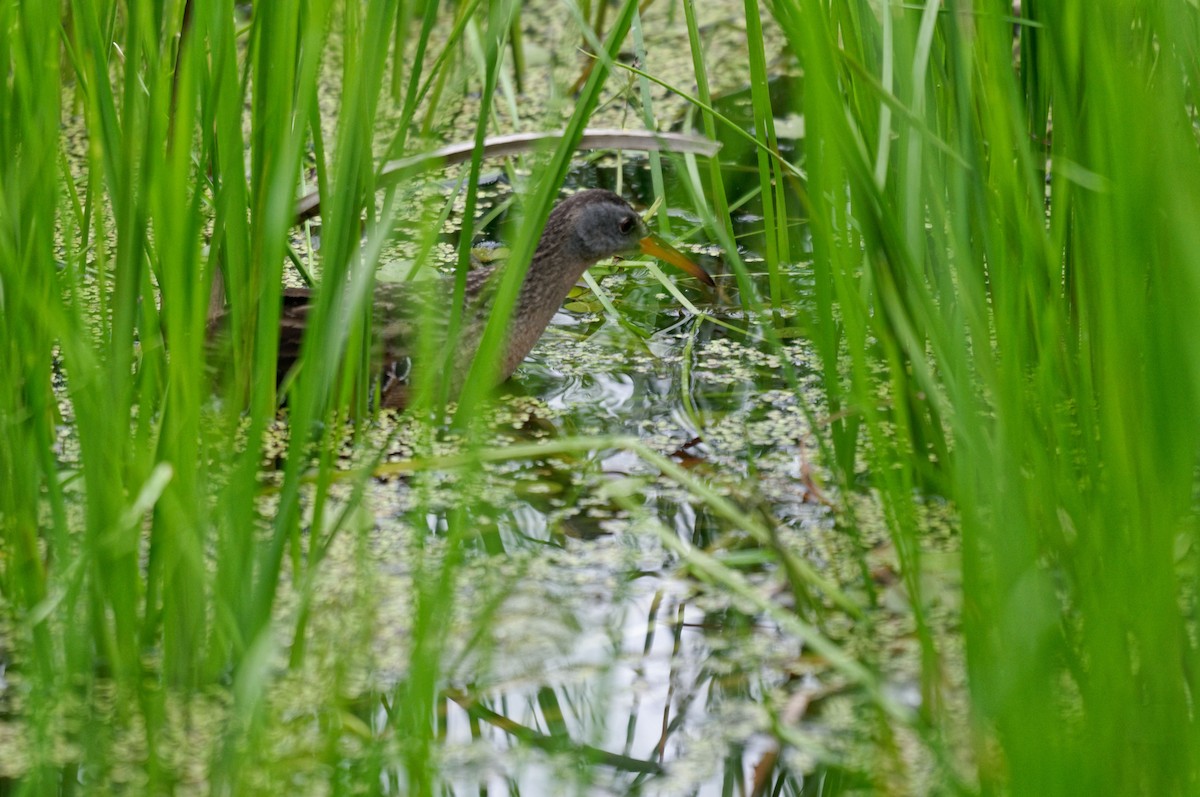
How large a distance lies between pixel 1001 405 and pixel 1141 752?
1.02 ft

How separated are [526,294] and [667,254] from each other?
Result: 0.38 metres

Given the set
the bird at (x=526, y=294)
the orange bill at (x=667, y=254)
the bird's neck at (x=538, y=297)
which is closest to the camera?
the bird at (x=526, y=294)

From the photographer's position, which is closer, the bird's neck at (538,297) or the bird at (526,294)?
the bird at (526,294)

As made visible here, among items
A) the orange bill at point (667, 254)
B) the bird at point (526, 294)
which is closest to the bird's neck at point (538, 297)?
the bird at point (526, 294)

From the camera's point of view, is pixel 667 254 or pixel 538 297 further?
pixel 667 254

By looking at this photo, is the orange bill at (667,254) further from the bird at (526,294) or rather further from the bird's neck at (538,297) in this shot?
the bird's neck at (538,297)

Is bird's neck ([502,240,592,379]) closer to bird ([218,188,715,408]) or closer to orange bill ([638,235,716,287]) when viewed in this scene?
bird ([218,188,715,408])

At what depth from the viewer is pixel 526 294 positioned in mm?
2832

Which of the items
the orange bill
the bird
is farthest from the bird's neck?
the orange bill

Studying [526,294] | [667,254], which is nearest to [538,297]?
[526,294]

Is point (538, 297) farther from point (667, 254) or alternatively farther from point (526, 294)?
point (667, 254)

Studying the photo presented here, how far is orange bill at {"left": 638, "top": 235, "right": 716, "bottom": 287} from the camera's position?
9.99 feet

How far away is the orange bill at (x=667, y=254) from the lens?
120 inches

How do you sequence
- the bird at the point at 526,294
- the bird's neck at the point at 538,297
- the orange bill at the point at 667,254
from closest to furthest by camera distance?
the bird at the point at 526,294 < the bird's neck at the point at 538,297 < the orange bill at the point at 667,254
